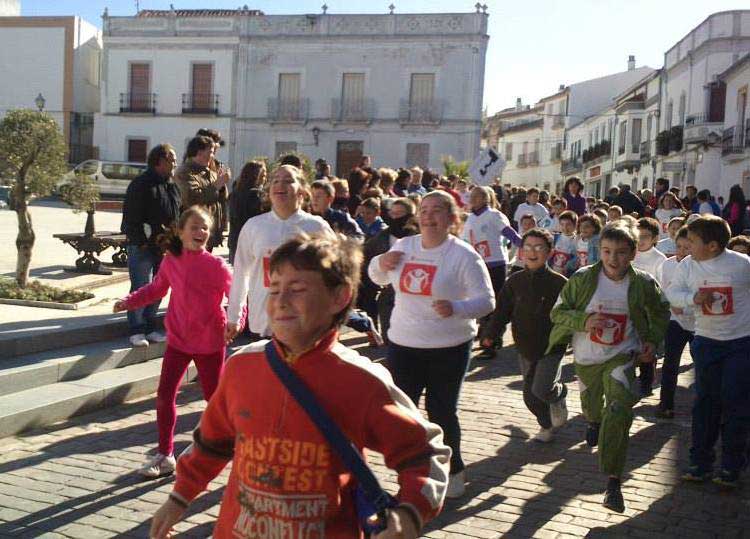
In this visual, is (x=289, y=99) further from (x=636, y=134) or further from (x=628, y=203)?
(x=628, y=203)

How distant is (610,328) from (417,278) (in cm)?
132

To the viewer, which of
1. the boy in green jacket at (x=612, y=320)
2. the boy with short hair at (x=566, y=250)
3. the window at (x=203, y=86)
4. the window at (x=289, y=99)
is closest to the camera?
the boy in green jacket at (x=612, y=320)

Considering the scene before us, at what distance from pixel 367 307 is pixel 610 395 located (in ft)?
18.1

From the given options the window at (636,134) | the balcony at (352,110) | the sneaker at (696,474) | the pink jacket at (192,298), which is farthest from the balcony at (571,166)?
the pink jacket at (192,298)

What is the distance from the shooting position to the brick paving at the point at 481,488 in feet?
15.6

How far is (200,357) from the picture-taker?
5.50 meters

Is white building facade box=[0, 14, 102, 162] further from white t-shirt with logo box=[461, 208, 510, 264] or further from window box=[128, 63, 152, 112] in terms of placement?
white t-shirt with logo box=[461, 208, 510, 264]

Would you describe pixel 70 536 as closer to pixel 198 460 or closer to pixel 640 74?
pixel 198 460

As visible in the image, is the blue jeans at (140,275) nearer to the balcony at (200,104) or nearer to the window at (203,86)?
the balcony at (200,104)

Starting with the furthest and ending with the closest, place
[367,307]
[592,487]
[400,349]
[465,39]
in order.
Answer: [465,39], [367,307], [592,487], [400,349]

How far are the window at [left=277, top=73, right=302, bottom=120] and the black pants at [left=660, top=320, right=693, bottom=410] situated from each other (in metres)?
33.6

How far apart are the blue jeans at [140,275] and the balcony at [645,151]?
1609 inches

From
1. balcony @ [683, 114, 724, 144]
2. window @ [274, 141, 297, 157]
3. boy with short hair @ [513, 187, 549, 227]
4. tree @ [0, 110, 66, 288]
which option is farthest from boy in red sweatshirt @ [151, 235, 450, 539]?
window @ [274, 141, 297, 157]

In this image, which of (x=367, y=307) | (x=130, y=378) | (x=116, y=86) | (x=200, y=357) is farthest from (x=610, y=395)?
(x=116, y=86)
